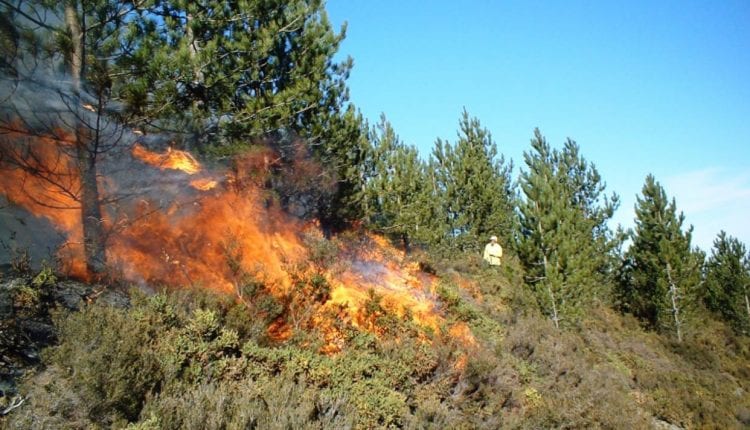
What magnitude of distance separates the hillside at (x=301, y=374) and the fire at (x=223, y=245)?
0.43 meters

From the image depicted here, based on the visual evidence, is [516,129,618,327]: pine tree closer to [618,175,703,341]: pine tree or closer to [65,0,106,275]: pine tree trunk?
[618,175,703,341]: pine tree

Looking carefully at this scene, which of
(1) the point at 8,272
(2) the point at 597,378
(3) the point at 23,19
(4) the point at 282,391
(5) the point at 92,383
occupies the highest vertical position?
(3) the point at 23,19

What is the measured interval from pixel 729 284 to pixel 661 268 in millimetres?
7891

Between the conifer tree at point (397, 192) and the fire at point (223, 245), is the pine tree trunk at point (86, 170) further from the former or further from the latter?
the conifer tree at point (397, 192)

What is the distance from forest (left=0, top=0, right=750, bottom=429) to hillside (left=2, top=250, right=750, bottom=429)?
3 centimetres

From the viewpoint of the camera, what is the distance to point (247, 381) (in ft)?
15.8

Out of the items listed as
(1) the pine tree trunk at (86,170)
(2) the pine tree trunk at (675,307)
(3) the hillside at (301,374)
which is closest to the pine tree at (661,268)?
(2) the pine tree trunk at (675,307)

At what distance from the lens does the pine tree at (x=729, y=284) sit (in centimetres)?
2206

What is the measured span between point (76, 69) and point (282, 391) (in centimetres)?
616

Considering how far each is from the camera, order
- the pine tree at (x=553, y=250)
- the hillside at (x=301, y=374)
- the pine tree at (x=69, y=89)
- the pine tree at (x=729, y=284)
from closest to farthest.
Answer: the hillside at (x=301, y=374) < the pine tree at (x=69, y=89) < the pine tree at (x=553, y=250) < the pine tree at (x=729, y=284)

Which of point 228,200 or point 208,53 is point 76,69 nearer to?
point 208,53

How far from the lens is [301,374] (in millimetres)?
5395

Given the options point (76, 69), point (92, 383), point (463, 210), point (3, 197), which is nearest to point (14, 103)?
point (76, 69)

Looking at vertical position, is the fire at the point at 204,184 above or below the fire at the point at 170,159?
below
